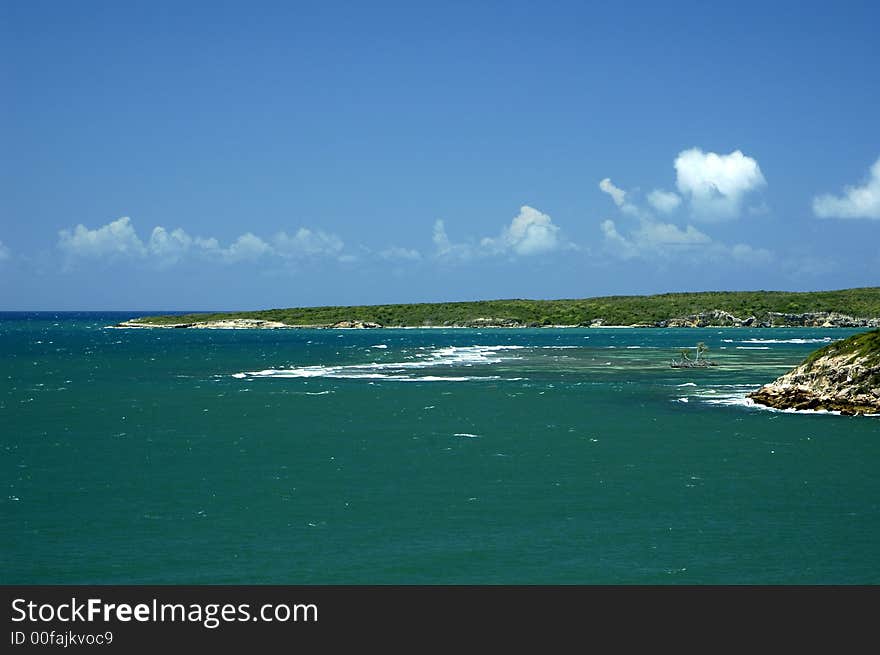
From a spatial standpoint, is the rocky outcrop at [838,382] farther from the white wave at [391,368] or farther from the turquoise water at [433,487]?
the white wave at [391,368]

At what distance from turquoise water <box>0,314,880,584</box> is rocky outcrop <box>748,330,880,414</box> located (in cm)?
313

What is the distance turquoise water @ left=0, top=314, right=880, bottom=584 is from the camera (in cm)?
2752

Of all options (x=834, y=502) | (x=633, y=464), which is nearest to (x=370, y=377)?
(x=633, y=464)

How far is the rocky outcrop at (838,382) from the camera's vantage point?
62.1 metres

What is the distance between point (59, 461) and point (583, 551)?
2924 centimetres

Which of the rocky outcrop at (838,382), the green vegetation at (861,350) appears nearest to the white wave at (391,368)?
the rocky outcrop at (838,382)

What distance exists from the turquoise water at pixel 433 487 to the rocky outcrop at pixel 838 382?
123 inches

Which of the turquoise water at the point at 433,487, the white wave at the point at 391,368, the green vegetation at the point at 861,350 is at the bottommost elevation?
the turquoise water at the point at 433,487

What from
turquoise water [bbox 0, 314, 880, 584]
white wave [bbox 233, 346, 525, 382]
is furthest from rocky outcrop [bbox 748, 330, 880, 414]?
white wave [bbox 233, 346, 525, 382]

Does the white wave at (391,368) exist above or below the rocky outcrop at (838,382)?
below

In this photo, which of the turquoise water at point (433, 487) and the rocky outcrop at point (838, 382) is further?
the rocky outcrop at point (838, 382)

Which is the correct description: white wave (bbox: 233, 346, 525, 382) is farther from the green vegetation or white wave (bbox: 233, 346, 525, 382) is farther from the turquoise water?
the green vegetation

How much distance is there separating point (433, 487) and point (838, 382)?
39097 millimetres
